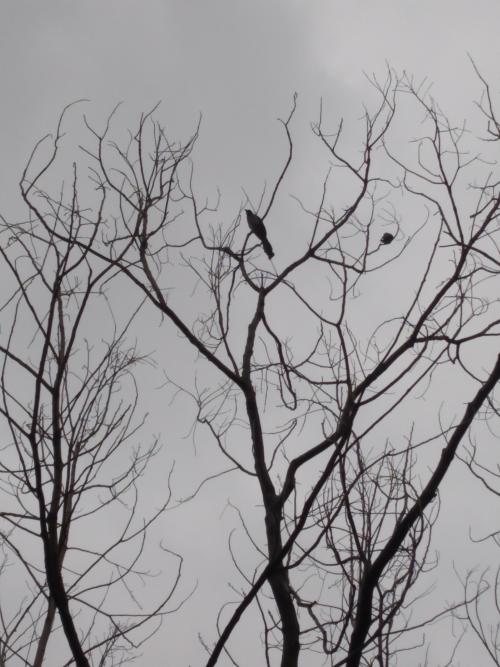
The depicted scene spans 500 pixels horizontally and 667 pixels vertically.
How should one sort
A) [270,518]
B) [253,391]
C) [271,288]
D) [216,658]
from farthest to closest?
[271,288] → [253,391] → [270,518] → [216,658]

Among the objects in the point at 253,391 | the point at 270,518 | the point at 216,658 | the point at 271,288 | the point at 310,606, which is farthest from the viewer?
the point at 271,288

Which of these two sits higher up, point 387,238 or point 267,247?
point 267,247

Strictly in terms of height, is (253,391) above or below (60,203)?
below

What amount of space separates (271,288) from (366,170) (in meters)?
0.61

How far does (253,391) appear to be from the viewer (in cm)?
286

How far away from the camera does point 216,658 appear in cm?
178

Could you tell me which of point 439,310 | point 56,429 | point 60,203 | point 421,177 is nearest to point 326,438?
point 439,310

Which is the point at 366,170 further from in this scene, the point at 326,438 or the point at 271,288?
the point at 326,438

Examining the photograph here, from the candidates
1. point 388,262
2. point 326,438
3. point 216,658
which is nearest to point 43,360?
point 216,658

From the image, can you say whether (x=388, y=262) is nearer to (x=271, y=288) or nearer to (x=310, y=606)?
(x=271, y=288)

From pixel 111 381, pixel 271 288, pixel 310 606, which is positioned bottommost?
pixel 310 606

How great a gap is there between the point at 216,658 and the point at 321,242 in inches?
67.6

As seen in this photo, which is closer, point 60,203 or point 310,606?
point 310,606

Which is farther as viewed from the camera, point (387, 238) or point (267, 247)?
point (267, 247)
